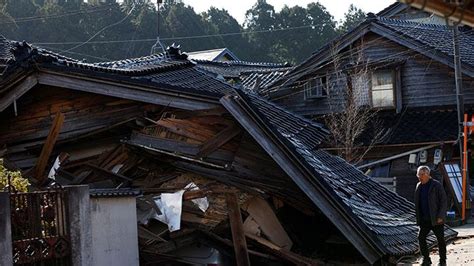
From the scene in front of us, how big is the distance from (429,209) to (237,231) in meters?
3.29

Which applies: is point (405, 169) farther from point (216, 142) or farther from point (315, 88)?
point (216, 142)

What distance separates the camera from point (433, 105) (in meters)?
30.0

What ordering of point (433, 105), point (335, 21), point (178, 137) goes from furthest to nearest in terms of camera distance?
1. point (335, 21)
2. point (433, 105)
3. point (178, 137)

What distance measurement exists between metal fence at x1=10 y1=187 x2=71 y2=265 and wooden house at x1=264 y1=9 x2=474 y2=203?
19824 mm

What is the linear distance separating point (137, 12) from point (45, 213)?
5021 centimetres

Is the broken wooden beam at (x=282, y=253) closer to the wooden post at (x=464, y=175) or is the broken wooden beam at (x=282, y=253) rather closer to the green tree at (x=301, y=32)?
the wooden post at (x=464, y=175)

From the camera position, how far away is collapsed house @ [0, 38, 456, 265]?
529 inches

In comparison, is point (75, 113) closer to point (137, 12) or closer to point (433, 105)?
point (433, 105)

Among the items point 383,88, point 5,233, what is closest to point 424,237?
point 5,233

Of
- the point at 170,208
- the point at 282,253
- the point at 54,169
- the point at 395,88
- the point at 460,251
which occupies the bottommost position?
the point at 460,251

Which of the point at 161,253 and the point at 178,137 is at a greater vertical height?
the point at 178,137

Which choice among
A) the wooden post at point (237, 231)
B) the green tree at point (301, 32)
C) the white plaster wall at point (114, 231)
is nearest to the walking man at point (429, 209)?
the wooden post at point (237, 231)

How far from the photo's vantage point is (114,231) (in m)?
11.7


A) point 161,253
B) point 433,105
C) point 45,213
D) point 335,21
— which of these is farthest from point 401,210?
point 335,21
